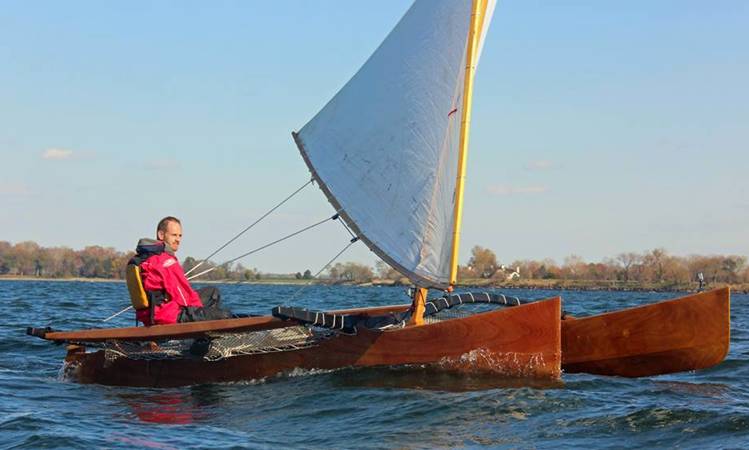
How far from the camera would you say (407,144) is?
10570 millimetres

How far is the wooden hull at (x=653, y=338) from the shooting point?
391 inches

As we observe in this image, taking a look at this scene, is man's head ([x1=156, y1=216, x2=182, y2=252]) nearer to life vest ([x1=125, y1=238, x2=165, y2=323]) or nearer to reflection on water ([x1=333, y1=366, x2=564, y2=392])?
life vest ([x1=125, y1=238, x2=165, y2=323])

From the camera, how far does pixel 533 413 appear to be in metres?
8.40

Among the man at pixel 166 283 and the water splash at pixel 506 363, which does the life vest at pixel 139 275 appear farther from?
the water splash at pixel 506 363

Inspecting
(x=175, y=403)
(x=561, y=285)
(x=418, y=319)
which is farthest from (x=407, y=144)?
(x=561, y=285)

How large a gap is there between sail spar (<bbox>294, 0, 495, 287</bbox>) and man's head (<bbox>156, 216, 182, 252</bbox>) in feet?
5.61

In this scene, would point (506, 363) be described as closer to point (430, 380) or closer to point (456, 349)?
point (456, 349)

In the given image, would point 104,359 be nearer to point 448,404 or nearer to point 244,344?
point 244,344

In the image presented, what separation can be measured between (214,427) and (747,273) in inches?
4305

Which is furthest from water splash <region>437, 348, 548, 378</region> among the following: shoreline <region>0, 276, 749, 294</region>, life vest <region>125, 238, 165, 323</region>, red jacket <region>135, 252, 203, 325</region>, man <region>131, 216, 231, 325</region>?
shoreline <region>0, 276, 749, 294</region>

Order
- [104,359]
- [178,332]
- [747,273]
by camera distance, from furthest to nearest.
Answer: [747,273]
[104,359]
[178,332]

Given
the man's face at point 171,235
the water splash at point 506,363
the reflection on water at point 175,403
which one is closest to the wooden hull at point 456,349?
the water splash at point 506,363

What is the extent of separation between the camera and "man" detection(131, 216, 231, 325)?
33.7 ft

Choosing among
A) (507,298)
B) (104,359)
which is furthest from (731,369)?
(104,359)
